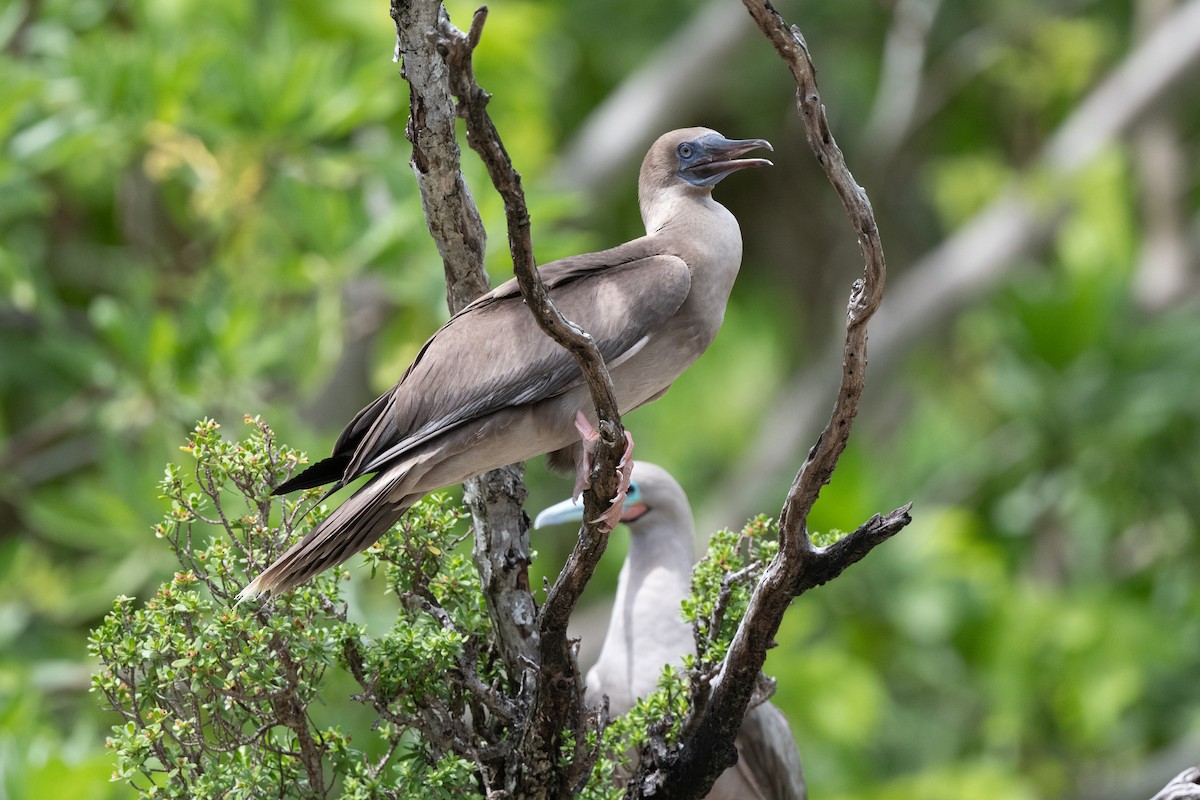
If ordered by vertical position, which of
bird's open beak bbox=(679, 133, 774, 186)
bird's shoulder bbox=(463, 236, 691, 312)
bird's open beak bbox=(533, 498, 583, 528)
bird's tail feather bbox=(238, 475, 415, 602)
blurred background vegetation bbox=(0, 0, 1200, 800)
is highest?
blurred background vegetation bbox=(0, 0, 1200, 800)

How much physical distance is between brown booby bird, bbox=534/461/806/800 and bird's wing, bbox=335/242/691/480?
0.65 m

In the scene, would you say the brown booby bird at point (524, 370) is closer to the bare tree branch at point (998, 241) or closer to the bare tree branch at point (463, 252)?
the bare tree branch at point (463, 252)

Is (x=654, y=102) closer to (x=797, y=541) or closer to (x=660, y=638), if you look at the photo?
(x=660, y=638)

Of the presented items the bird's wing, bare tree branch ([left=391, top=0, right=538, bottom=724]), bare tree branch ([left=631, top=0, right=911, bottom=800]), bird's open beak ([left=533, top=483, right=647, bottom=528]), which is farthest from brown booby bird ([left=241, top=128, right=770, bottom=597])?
bird's open beak ([left=533, top=483, right=647, bottom=528])

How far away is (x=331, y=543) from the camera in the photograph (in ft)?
9.61

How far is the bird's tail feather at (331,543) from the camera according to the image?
290 cm

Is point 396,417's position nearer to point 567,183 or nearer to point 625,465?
point 625,465

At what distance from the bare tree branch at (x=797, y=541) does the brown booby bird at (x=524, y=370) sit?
53 cm

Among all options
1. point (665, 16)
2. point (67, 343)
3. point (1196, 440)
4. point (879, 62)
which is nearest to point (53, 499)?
point (67, 343)

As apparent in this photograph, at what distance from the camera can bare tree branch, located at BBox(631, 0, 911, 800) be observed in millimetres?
2584

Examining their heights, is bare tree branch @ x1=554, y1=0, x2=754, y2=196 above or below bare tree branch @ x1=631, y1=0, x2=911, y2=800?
above

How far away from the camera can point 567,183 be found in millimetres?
9766

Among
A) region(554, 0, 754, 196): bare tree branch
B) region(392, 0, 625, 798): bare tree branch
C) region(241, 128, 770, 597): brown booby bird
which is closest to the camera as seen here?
region(392, 0, 625, 798): bare tree branch

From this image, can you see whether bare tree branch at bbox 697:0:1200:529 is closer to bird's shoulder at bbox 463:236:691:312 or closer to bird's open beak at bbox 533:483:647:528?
bird's open beak at bbox 533:483:647:528
